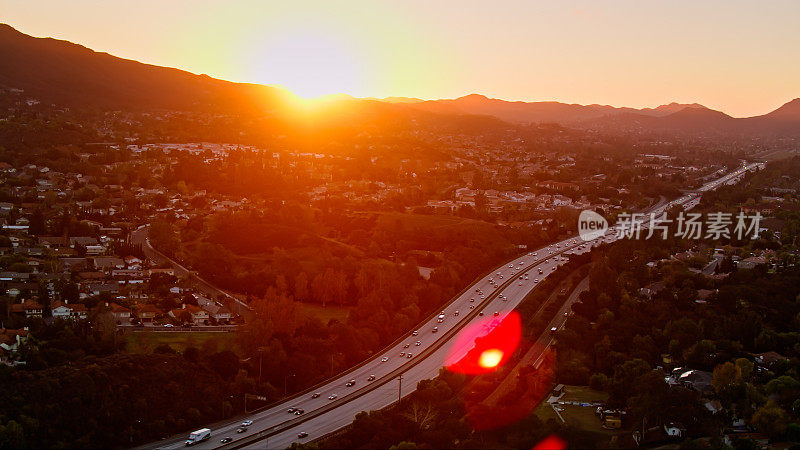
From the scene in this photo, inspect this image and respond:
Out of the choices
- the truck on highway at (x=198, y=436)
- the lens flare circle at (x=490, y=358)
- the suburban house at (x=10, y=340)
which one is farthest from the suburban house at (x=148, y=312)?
the lens flare circle at (x=490, y=358)

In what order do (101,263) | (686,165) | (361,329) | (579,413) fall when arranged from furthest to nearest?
(686,165), (101,263), (361,329), (579,413)

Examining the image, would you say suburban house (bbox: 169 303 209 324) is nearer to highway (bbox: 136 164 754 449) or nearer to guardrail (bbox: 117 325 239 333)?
guardrail (bbox: 117 325 239 333)

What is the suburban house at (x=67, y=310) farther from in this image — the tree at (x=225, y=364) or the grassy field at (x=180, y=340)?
the tree at (x=225, y=364)

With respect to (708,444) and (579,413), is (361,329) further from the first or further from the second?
(708,444)

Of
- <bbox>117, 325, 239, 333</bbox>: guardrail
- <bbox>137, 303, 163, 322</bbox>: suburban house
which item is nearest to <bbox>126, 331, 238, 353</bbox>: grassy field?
<bbox>117, 325, 239, 333</bbox>: guardrail

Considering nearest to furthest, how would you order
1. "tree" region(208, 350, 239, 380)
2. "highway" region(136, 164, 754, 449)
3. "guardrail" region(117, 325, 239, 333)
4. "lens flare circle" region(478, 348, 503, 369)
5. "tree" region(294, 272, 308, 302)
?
"highway" region(136, 164, 754, 449) < "tree" region(208, 350, 239, 380) < "lens flare circle" region(478, 348, 503, 369) < "guardrail" region(117, 325, 239, 333) < "tree" region(294, 272, 308, 302)

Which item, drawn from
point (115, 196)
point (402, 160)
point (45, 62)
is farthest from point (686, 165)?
point (45, 62)
